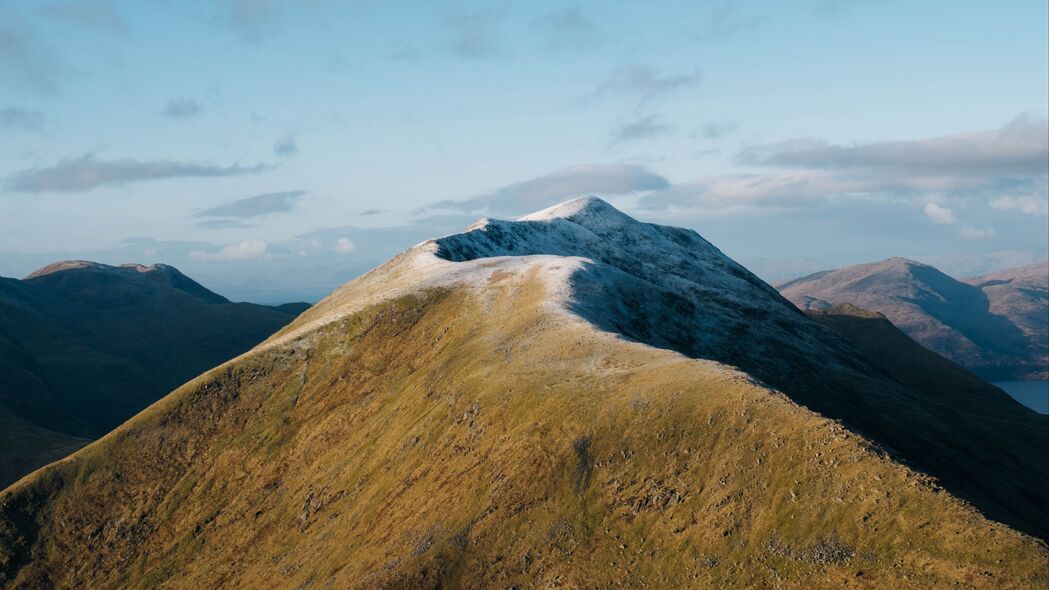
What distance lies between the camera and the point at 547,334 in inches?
3524

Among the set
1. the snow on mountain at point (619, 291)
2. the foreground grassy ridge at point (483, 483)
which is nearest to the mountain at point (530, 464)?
the foreground grassy ridge at point (483, 483)

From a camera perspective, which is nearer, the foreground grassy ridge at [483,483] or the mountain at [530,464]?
the foreground grassy ridge at [483,483]

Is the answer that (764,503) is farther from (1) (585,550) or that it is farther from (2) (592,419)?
(2) (592,419)

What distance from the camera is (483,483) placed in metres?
68.3

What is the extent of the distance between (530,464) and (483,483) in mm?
4823

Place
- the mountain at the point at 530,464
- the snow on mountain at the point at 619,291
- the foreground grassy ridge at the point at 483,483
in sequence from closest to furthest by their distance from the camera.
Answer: the foreground grassy ridge at the point at 483,483
the mountain at the point at 530,464
the snow on mountain at the point at 619,291

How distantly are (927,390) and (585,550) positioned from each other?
17099 centimetres

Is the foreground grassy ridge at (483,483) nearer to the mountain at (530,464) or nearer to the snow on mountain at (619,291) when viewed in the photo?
the mountain at (530,464)

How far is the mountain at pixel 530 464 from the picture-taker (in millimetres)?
49250

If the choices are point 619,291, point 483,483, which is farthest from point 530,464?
point 619,291

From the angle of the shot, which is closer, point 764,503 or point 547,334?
point 764,503

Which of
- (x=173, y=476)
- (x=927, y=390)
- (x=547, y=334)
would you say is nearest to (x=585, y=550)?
(x=547, y=334)

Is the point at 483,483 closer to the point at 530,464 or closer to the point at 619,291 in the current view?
the point at 530,464

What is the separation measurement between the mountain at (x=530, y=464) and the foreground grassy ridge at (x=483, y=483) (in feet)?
0.69
